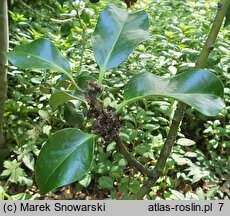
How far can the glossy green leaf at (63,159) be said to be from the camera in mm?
521

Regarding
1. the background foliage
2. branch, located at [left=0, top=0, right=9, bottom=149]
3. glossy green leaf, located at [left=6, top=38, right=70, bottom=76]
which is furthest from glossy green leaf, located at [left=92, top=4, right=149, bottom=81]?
branch, located at [left=0, top=0, right=9, bottom=149]

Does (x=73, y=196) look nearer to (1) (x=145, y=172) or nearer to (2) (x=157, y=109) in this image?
(2) (x=157, y=109)

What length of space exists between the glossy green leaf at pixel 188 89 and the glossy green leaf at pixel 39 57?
13cm

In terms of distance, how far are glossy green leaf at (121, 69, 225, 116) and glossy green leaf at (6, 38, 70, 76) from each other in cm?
13

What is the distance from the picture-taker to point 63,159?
54 cm

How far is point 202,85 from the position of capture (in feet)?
1.77

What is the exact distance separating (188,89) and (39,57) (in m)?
0.26

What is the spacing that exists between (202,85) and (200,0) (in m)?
3.20

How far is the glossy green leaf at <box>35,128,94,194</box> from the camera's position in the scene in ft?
1.71

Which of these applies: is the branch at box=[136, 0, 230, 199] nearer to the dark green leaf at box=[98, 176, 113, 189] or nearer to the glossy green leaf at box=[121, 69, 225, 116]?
the glossy green leaf at box=[121, 69, 225, 116]

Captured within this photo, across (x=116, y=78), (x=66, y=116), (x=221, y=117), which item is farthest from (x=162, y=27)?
(x=66, y=116)

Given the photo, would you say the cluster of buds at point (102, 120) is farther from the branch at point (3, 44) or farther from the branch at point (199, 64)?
the branch at point (3, 44)

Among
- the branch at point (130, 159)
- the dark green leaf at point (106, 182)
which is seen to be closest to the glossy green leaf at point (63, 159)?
the branch at point (130, 159)

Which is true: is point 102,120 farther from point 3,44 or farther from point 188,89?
point 3,44
